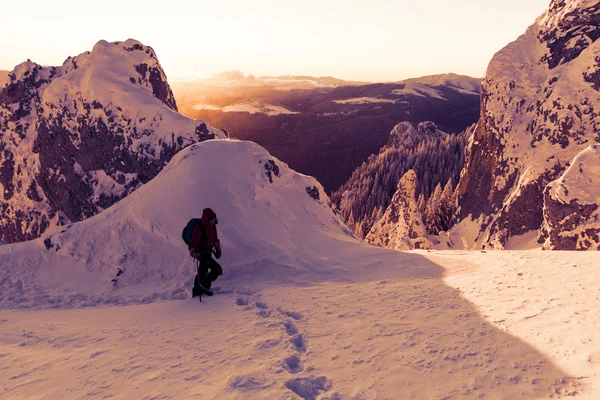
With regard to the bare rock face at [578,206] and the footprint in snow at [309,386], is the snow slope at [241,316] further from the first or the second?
the bare rock face at [578,206]

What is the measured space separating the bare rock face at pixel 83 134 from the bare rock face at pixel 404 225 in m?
21.1

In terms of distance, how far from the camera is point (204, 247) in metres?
7.80

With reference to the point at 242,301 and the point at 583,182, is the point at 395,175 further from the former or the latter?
the point at 242,301

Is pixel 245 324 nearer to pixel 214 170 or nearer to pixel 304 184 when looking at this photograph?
pixel 214 170

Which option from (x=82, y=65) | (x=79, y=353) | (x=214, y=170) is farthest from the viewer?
(x=82, y=65)

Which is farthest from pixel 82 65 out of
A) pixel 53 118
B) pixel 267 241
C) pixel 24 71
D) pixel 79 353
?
pixel 79 353

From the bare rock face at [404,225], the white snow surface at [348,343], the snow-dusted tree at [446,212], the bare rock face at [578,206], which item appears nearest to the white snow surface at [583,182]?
the bare rock face at [578,206]

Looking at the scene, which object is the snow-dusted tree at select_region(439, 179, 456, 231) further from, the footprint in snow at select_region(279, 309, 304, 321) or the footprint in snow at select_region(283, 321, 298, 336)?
the footprint in snow at select_region(283, 321, 298, 336)

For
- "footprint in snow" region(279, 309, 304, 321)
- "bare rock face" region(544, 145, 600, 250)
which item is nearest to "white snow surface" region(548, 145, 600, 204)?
"bare rock face" region(544, 145, 600, 250)

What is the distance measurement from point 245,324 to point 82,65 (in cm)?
3748

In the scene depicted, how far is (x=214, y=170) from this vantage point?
41.3 ft

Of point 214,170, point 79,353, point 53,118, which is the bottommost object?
point 79,353

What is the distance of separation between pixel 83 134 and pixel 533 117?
39370mm

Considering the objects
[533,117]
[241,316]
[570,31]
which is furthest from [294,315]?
[570,31]
